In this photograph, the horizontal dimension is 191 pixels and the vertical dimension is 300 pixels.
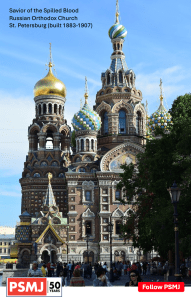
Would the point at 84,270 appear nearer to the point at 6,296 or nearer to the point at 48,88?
the point at 6,296

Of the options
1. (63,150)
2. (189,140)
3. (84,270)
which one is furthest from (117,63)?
(189,140)

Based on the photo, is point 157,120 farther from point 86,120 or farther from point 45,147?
point 45,147

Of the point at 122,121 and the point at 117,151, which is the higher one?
the point at 122,121

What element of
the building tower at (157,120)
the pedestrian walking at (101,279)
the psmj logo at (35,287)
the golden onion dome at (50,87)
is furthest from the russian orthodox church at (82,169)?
the psmj logo at (35,287)

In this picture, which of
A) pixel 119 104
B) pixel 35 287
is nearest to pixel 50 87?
pixel 119 104

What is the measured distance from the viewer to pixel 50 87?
5434 cm

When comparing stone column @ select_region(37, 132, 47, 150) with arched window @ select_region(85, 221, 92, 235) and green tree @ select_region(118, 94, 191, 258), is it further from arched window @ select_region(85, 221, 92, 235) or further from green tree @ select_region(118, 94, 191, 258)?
green tree @ select_region(118, 94, 191, 258)

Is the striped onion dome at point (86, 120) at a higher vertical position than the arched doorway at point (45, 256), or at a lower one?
higher

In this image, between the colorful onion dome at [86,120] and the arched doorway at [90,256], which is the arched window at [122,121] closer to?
the colorful onion dome at [86,120]

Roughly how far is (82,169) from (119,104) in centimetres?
897

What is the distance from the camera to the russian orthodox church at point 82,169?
45938mm

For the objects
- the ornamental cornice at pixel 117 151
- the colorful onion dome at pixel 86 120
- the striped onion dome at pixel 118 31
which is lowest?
the ornamental cornice at pixel 117 151

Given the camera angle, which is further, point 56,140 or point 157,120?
point 56,140

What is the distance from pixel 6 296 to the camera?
1101cm
